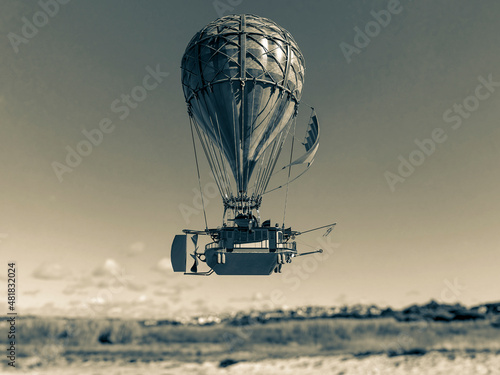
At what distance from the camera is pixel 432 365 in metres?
55.1

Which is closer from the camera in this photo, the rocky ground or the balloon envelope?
the balloon envelope

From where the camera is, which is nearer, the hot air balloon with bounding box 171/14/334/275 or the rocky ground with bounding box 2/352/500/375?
the hot air balloon with bounding box 171/14/334/275

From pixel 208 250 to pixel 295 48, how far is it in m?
26.8

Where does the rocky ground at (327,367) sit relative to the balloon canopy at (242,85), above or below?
below

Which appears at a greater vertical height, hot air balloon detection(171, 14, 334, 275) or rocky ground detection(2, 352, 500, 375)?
hot air balloon detection(171, 14, 334, 275)

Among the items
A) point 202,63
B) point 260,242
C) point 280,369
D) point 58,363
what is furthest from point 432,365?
point 58,363

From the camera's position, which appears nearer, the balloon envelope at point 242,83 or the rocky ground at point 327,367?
the balloon envelope at point 242,83

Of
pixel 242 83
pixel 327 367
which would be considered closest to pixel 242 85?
pixel 242 83

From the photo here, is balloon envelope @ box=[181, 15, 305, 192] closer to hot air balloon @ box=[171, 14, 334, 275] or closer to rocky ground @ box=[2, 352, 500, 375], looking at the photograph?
hot air balloon @ box=[171, 14, 334, 275]

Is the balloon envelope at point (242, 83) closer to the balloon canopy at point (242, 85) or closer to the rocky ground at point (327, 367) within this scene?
the balloon canopy at point (242, 85)

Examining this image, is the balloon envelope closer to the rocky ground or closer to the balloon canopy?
the balloon canopy

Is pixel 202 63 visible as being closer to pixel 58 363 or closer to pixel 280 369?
pixel 280 369

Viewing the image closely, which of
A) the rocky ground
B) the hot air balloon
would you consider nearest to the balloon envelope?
the hot air balloon

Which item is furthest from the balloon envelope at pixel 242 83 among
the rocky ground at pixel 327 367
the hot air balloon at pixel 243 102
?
the rocky ground at pixel 327 367
